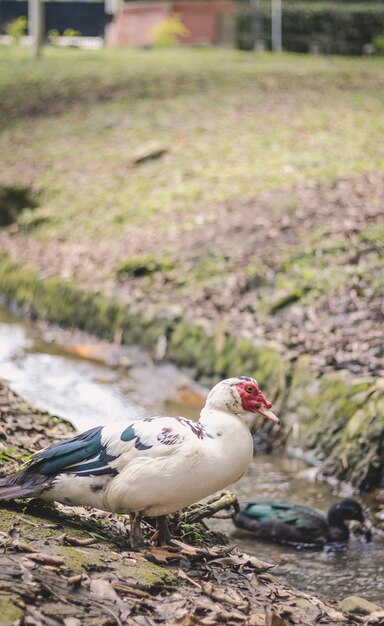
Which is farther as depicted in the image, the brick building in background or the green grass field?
the brick building in background

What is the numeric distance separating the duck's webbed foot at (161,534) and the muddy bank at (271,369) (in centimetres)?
301

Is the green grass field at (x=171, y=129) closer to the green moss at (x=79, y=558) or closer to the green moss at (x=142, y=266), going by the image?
the green moss at (x=142, y=266)

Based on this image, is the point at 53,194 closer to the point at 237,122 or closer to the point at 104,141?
the point at 104,141

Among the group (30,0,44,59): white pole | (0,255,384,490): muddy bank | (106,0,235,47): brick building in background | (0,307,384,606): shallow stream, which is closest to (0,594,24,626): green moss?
(0,307,384,606): shallow stream

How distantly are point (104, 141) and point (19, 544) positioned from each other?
1496 cm

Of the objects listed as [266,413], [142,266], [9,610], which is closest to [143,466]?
[266,413]

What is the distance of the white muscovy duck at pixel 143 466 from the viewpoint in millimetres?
4438

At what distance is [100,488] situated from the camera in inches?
178

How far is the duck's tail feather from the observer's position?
4.49m

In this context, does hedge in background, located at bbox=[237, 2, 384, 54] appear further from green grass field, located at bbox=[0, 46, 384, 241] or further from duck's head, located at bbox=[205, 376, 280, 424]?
duck's head, located at bbox=[205, 376, 280, 424]

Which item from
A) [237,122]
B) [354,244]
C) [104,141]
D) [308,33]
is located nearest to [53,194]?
[104,141]

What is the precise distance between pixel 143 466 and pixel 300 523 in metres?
2.50

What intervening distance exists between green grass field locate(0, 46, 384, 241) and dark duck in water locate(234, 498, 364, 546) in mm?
7639

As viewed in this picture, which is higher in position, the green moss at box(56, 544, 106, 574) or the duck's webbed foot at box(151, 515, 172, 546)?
the green moss at box(56, 544, 106, 574)
